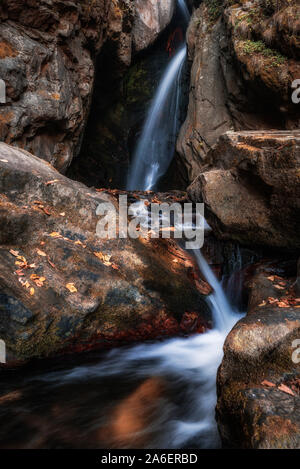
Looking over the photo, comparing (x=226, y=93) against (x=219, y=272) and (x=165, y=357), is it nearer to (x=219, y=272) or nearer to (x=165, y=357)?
(x=219, y=272)

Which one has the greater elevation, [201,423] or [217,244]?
[217,244]

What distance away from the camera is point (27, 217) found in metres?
4.16

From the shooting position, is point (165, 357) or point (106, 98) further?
point (106, 98)

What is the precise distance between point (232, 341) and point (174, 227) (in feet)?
13.7

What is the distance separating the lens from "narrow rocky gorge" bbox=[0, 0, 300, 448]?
277 centimetres

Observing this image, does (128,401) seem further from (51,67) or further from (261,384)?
(51,67)

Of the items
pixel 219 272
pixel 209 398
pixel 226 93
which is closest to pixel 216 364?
pixel 209 398

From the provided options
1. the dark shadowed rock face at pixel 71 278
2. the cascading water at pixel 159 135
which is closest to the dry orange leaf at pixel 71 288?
the dark shadowed rock face at pixel 71 278

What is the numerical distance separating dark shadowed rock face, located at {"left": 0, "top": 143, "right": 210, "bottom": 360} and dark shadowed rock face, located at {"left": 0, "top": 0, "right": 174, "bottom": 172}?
2730 mm

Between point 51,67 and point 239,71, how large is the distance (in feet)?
17.9

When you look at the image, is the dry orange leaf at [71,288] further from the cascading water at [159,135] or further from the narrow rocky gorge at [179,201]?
the cascading water at [159,135]

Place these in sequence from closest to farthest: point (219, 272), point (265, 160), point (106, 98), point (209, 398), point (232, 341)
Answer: point (232, 341) < point (209, 398) < point (265, 160) < point (219, 272) < point (106, 98)

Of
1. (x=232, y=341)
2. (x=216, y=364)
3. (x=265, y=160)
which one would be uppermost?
(x=265, y=160)
